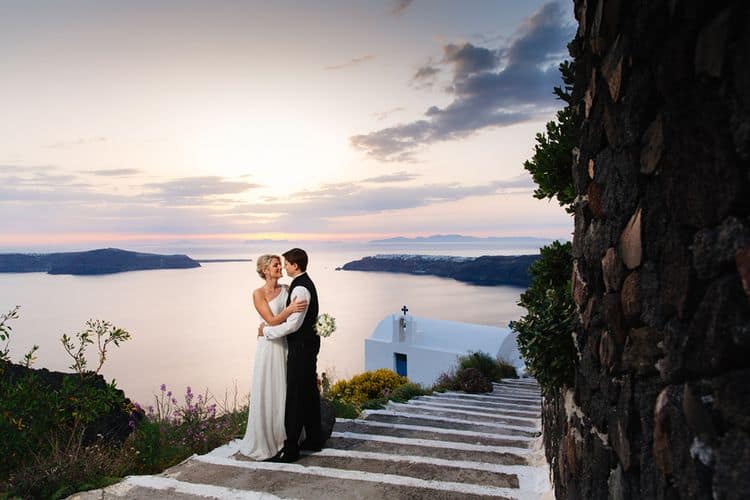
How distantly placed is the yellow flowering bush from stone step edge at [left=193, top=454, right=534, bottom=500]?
5375 mm

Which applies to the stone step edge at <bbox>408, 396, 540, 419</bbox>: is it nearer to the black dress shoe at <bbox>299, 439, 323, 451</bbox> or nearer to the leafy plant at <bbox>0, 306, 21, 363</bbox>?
the black dress shoe at <bbox>299, 439, 323, 451</bbox>

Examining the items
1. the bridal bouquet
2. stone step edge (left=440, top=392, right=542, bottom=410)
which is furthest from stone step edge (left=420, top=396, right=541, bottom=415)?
the bridal bouquet

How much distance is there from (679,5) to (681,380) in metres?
0.97

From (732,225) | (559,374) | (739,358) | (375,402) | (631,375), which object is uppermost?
(732,225)

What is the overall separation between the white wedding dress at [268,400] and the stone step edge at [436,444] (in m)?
0.87

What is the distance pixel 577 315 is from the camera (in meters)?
2.88

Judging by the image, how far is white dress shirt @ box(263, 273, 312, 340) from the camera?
484 cm

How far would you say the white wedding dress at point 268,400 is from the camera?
482 cm

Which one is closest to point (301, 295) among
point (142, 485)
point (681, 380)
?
point (142, 485)

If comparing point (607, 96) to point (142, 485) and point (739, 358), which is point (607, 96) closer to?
point (739, 358)

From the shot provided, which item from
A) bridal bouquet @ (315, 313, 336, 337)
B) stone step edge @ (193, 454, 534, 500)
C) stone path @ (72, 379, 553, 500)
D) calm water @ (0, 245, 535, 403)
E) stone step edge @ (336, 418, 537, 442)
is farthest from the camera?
calm water @ (0, 245, 535, 403)

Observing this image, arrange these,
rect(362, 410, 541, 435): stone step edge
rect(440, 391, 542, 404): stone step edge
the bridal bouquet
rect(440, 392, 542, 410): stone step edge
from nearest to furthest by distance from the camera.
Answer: the bridal bouquet
rect(362, 410, 541, 435): stone step edge
rect(440, 392, 542, 410): stone step edge
rect(440, 391, 542, 404): stone step edge

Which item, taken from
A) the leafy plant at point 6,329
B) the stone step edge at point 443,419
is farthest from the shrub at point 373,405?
the leafy plant at point 6,329

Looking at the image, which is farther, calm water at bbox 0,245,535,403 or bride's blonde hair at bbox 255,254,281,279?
calm water at bbox 0,245,535,403
